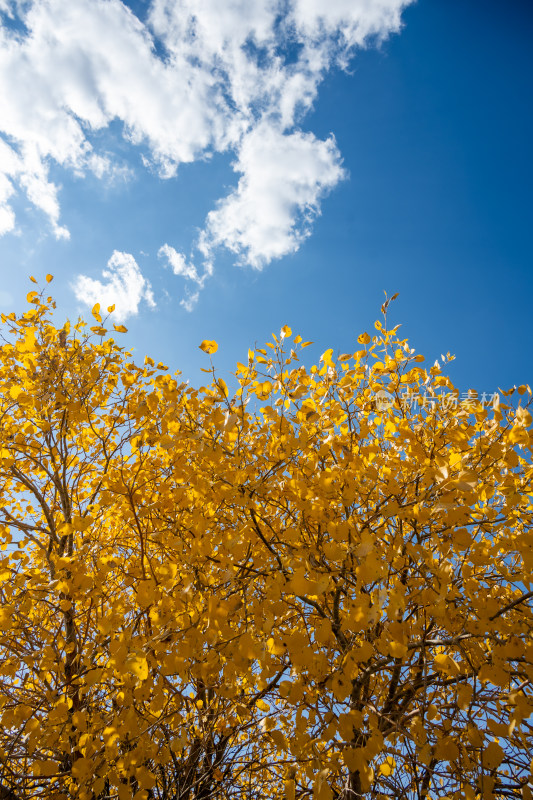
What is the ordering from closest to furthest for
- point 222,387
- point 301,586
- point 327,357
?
1. point 301,586
2. point 222,387
3. point 327,357

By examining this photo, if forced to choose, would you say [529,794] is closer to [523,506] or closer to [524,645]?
[524,645]

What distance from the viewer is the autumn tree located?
5.45ft

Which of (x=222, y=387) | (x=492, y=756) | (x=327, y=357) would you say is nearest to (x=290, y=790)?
(x=492, y=756)

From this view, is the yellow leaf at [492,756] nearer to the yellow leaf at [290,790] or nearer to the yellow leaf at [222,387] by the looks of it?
the yellow leaf at [290,790]

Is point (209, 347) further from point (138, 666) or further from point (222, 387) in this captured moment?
point (138, 666)

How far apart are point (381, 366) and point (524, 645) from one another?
1.64 metres

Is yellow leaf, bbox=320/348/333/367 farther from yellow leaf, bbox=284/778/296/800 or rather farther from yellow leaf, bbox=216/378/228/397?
yellow leaf, bbox=284/778/296/800

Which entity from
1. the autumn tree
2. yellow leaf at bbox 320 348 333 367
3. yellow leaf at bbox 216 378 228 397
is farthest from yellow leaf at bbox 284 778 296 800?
yellow leaf at bbox 320 348 333 367

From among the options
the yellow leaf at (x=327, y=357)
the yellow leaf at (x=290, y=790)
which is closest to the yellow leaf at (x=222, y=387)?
the yellow leaf at (x=327, y=357)

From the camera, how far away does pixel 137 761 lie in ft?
5.82

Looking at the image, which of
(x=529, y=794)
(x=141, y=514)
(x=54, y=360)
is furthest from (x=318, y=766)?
(x=54, y=360)

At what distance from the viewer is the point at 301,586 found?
1.46 m

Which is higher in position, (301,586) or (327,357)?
(327,357)

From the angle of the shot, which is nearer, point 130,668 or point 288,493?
point 130,668
